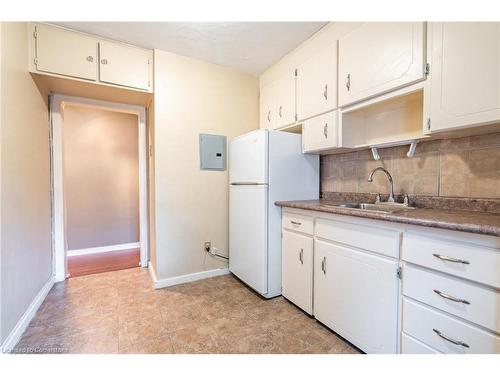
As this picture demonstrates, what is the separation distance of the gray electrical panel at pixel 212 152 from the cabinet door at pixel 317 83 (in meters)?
0.90

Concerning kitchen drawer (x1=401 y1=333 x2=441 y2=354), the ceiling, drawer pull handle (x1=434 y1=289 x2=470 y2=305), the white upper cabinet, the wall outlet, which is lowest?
kitchen drawer (x1=401 y1=333 x2=441 y2=354)

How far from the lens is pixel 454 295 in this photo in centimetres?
99

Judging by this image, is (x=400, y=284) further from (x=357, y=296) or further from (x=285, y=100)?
(x=285, y=100)

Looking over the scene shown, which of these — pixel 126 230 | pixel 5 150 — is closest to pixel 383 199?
pixel 5 150

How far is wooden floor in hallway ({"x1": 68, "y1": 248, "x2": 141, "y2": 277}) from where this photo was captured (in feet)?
8.99

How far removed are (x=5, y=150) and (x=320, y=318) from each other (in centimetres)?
233

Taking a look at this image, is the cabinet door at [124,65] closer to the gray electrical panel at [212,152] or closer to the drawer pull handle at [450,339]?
the gray electrical panel at [212,152]

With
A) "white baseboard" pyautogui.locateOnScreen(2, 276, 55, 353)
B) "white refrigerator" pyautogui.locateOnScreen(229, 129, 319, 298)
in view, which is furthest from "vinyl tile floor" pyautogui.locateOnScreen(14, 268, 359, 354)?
"white refrigerator" pyautogui.locateOnScreen(229, 129, 319, 298)

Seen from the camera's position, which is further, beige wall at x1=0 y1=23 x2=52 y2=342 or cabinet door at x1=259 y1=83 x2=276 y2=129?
cabinet door at x1=259 y1=83 x2=276 y2=129

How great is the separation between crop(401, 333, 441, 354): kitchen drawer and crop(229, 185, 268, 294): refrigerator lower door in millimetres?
1070

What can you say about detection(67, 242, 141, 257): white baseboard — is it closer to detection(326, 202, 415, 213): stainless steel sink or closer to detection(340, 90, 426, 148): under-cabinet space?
detection(326, 202, 415, 213): stainless steel sink

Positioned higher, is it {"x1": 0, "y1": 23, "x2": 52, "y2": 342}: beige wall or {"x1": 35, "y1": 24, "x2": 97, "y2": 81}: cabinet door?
{"x1": 35, "y1": 24, "x2": 97, "y2": 81}: cabinet door

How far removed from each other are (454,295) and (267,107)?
2234 mm
